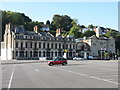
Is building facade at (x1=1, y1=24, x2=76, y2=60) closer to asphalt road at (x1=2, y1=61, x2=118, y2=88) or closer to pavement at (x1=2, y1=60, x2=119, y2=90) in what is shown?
A: pavement at (x1=2, y1=60, x2=119, y2=90)

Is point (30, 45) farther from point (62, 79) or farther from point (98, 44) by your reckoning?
point (62, 79)

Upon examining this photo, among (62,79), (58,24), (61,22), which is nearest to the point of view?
(62,79)

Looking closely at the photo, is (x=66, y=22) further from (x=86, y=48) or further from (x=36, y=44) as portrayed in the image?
(x=36, y=44)

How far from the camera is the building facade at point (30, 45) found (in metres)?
103

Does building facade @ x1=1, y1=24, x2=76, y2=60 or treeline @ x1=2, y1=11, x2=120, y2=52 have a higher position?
treeline @ x1=2, y1=11, x2=120, y2=52

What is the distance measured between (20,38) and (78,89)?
92321 millimetres

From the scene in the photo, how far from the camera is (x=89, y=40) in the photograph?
413 feet

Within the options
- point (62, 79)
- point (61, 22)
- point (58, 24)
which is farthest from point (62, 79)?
point (61, 22)

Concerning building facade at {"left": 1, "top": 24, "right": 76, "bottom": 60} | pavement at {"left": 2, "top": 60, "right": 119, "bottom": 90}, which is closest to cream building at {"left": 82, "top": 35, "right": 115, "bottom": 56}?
building facade at {"left": 1, "top": 24, "right": 76, "bottom": 60}

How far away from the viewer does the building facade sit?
103188 mm

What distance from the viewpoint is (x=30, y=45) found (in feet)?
355

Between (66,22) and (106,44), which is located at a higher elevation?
(66,22)

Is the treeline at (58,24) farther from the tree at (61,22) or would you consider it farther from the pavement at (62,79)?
the pavement at (62,79)

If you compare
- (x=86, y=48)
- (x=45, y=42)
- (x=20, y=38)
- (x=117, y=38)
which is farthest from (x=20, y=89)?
(x=117, y=38)
